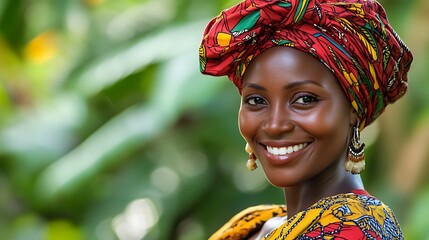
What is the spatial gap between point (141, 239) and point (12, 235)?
1.19 meters

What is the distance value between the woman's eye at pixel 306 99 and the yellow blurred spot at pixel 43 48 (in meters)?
6.74

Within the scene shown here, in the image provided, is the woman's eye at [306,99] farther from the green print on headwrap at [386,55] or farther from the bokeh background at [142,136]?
the bokeh background at [142,136]

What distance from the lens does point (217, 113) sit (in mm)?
6605

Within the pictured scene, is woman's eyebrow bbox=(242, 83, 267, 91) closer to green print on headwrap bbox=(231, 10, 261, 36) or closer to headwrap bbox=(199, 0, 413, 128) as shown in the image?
headwrap bbox=(199, 0, 413, 128)

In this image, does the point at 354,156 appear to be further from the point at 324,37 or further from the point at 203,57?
the point at 203,57

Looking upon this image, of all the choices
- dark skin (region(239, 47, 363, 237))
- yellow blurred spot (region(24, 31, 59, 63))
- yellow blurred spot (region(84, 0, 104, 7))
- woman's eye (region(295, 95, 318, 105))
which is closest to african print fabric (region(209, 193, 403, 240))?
dark skin (region(239, 47, 363, 237))

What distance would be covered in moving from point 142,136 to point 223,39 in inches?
132

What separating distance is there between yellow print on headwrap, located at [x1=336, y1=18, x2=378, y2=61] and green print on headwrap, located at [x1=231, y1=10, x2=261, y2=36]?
23 centimetres

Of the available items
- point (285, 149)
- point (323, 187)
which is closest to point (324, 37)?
point (285, 149)

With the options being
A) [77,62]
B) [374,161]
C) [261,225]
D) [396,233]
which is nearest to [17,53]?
[77,62]

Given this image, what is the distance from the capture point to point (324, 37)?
Answer: 2.63m

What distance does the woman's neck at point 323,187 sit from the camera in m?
2.77

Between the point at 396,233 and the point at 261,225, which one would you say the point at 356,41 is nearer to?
the point at 396,233

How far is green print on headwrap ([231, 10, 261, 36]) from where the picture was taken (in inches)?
103
